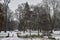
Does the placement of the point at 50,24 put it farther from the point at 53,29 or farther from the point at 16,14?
the point at 16,14

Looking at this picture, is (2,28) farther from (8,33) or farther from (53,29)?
(53,29)

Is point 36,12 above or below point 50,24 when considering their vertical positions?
above

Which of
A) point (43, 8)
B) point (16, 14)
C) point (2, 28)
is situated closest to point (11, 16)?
point (16, 14)

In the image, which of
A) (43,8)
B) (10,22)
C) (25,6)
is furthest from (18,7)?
(43,8)

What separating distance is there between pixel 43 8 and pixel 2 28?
1912mm

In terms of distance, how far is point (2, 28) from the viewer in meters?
5.32

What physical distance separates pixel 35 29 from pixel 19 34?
27.6 inches

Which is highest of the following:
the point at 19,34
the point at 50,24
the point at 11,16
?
the point at 11,16

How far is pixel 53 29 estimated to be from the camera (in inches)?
210

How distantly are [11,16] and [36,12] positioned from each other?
1.06 meters

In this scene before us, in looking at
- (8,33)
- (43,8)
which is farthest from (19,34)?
(43,8)

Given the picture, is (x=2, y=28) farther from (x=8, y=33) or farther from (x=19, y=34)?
(x=19, y=34)

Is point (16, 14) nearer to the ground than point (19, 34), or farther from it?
farther from it

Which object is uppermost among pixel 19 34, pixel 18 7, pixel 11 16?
pixel 18 7
